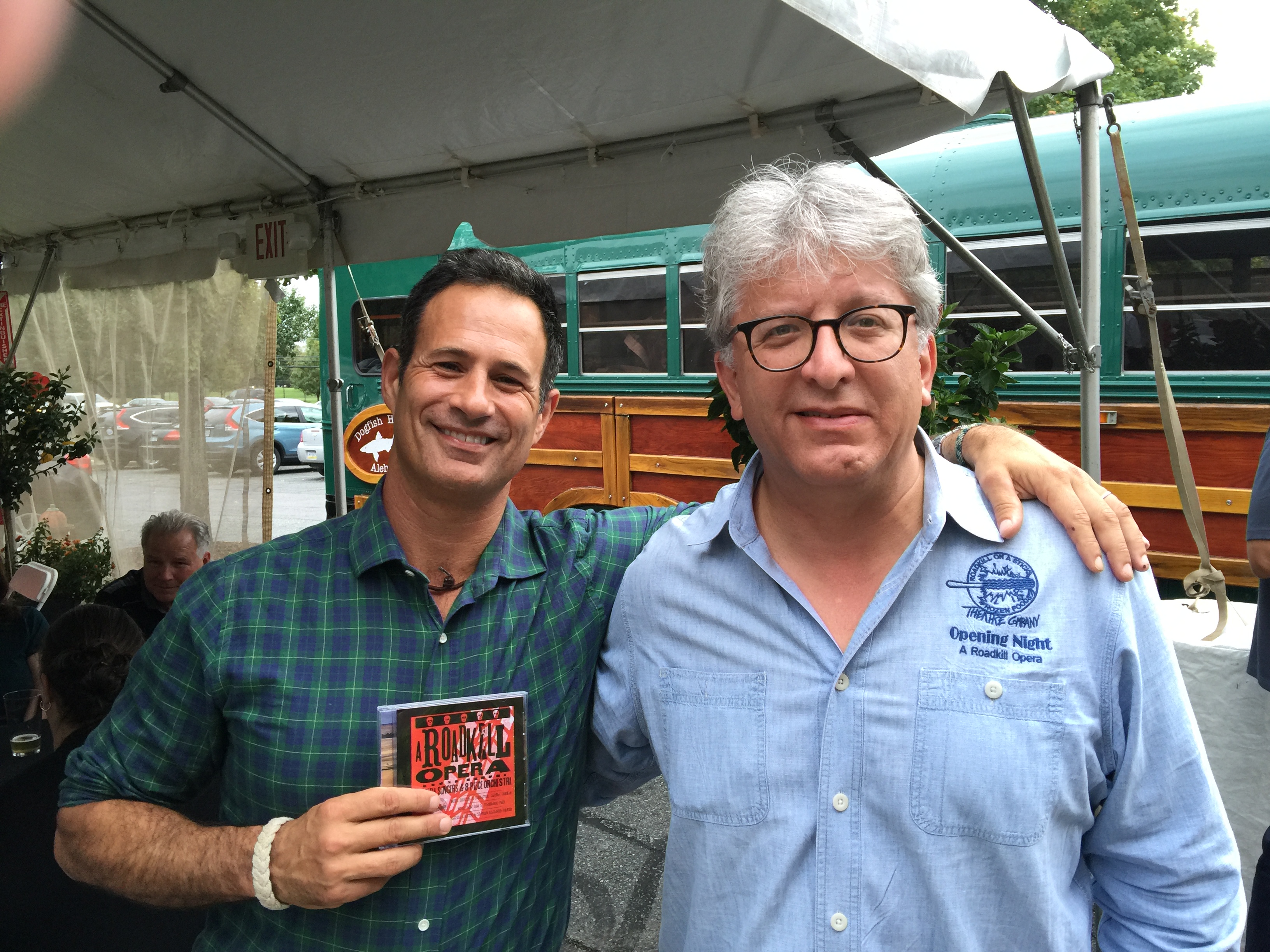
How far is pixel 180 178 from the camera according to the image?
446 centimetres

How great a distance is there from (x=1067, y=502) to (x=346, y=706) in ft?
3.84

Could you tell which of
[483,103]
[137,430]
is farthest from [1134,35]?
[137,430]

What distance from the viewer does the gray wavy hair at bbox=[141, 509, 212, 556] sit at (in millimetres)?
4359

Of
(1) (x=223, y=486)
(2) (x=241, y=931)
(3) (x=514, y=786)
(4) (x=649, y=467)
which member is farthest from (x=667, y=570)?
(1) (x=223, y=486)

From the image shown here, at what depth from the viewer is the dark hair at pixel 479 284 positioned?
161cm

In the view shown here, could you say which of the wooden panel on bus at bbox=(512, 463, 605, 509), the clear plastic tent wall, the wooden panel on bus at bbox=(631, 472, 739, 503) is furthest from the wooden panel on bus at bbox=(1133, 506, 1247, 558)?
the clear plastic tent wall

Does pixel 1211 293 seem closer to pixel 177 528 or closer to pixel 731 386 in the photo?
pixel 731 386

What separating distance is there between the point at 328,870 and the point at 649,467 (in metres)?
5.07

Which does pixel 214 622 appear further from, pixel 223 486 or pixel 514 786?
pixel 223 486

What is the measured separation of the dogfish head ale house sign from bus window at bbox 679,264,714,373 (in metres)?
2.41

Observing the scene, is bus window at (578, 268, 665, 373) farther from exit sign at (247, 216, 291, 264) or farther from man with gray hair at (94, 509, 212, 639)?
man with gray hair at (94, 509, 212, 639)

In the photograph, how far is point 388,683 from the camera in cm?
142

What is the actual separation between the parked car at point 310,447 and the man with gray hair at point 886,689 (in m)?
23.3

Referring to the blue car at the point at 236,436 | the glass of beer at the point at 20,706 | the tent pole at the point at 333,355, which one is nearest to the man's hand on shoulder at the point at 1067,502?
the glass of beer at the point at 20,706
